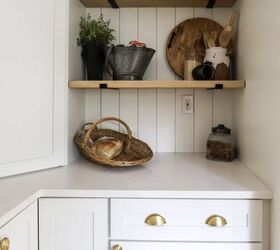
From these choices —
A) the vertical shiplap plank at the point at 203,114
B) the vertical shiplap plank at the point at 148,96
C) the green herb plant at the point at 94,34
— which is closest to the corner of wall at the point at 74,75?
the green herb plant at the point at 94,34

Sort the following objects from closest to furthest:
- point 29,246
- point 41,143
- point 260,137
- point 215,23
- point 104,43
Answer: point 29,246
point 260,137
point 41,143
point 104,43
point 215,23

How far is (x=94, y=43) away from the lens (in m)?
1.63

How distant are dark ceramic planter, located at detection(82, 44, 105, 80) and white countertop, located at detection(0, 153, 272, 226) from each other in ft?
1.69

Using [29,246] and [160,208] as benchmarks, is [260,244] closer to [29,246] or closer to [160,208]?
[160,208]

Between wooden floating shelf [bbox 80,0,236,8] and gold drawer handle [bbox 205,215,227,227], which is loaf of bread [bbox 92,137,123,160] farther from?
wooden floating shelf [bbox 80,0,236,8]

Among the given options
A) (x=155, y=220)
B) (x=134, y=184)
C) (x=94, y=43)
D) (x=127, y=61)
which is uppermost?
(x=94, y=43)

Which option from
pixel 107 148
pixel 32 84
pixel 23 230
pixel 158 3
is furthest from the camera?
pixel 158 3

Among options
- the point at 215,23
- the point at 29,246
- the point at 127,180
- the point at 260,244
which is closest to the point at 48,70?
the point at 127,180

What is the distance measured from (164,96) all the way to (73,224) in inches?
38.4

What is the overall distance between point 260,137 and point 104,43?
932mm

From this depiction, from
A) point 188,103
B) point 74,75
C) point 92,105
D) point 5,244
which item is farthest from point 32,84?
point 188,103

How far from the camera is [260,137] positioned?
1247 millimetres

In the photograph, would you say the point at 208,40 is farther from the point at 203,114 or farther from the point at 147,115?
the point at 147,115

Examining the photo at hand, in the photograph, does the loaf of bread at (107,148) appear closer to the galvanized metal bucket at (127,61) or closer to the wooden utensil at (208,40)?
the galvanized metal bucket at (127,61)
